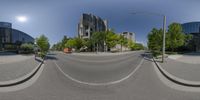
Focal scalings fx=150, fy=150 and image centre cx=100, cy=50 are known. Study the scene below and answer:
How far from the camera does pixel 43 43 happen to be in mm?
9164

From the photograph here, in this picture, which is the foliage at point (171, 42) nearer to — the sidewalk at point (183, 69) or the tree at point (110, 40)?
the sidewalk at point (183, 69)

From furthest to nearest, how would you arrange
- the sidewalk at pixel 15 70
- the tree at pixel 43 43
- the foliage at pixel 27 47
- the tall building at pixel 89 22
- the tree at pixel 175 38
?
1. the tree at pixel 175 38
2. the tall building at pixel 89 22
3. the foliage at pixel 27 47
4. the tree at pixel 43 43
5. the sidewalk at pixel 15 70

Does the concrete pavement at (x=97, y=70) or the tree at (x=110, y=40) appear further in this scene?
the tree at (x=110, y=40)

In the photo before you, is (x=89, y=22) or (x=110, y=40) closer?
(x=89, y=22)

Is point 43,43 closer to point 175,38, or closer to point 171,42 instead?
point 171,42

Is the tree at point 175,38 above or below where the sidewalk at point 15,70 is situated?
above

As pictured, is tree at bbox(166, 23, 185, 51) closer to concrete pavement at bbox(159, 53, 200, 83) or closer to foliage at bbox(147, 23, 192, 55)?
foliage at bbox(147, 23, 192, 55)

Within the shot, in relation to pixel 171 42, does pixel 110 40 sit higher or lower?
higher

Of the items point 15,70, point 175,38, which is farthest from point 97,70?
point 175,38

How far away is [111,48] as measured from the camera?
51.4 meters

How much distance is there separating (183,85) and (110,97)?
3.89m

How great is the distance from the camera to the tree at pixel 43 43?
874 centimetres

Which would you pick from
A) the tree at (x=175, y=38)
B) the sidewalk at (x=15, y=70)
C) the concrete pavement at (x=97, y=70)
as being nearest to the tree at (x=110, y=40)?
the tree at (x=175, y=38)

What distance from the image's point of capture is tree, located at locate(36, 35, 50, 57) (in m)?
8.74
